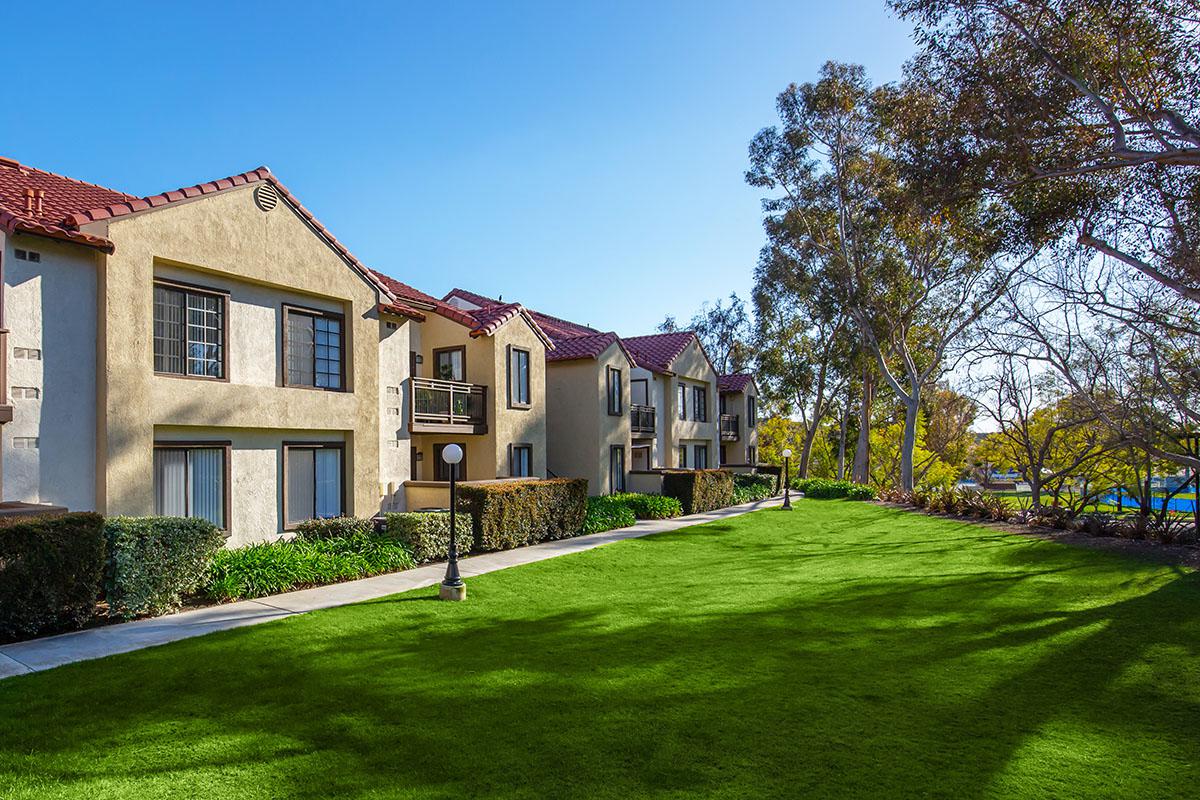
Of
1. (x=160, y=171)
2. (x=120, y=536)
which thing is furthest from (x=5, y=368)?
(x=160, y=171)

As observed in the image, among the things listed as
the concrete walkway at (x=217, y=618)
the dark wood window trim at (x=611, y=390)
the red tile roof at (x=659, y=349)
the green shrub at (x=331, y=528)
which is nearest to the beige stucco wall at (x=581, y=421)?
the dark wood window trim at (x=611, y=390)

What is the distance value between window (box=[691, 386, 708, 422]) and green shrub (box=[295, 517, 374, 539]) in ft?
73.8

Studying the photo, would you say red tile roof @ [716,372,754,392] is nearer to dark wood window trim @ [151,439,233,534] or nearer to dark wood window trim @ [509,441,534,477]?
dark wood window trim @ [509,441,534,477]

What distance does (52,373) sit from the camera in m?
11.3

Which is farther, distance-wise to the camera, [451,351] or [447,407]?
[451,351]

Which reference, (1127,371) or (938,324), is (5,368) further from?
(938,324)

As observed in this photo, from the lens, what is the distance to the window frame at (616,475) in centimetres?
2733

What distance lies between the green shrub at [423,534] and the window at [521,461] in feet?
21.9

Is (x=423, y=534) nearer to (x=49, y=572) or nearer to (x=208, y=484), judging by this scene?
(x=208, y=484)

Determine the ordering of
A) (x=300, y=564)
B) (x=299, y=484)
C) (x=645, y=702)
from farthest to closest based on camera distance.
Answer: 1. (x=299, y=484)
2. (x=300, y=564)
3. (x=645, y=702)

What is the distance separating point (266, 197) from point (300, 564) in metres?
7.75

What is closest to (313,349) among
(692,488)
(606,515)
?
(606,515)

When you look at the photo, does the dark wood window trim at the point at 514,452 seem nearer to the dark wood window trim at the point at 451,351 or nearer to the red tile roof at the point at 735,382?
the dark wood window trim at the point at 451,351

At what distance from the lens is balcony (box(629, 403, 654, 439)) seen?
29.9 m
